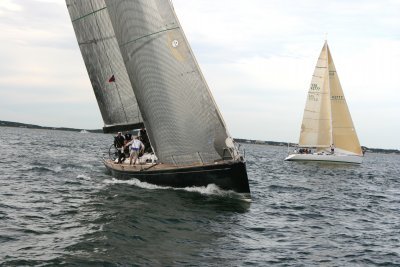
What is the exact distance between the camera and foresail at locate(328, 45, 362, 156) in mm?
51125

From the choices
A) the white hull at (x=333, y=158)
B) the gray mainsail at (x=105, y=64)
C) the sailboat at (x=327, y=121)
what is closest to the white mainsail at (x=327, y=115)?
the sailboat at (x=327, y=121)

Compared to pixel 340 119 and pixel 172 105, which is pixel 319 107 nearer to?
pixel 340 119

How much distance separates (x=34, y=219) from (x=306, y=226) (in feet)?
27.8

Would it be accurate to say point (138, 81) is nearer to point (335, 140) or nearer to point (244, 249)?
point (244, 249)

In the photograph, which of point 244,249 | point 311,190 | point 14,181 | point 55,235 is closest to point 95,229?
point 55,235

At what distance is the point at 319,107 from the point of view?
5047cm

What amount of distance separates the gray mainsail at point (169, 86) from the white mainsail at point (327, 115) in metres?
33.3

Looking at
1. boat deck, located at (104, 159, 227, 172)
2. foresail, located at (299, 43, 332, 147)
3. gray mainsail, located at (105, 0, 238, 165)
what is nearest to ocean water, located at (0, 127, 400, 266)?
boat deck, located at (104, 159, 227, 172)

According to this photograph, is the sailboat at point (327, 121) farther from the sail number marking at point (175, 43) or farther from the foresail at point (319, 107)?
the sail number marking at point (175, 43)

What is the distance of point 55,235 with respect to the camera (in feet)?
40.5

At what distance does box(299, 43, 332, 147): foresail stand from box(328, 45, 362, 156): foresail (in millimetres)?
1187

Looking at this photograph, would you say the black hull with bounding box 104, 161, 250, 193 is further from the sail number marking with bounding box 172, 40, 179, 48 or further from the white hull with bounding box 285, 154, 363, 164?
the white hull with bounding box 285, 154, 363, 164

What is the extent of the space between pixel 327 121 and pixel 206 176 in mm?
34483

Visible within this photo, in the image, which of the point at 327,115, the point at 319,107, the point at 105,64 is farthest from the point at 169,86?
the point at 327,115
